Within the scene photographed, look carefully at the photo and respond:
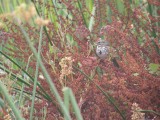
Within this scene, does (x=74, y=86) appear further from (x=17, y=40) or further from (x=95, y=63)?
(x=17, y=40)

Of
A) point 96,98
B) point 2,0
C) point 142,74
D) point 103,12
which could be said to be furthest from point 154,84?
point 2,0

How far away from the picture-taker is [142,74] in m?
1.05

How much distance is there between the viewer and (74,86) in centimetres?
102

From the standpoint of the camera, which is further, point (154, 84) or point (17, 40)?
point (17, 40)

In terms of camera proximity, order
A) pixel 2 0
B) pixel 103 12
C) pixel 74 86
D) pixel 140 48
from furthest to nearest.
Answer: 1. pixel 2 0
2. pixel 103 12
3. pixel 140 48
4. pixel 74 86

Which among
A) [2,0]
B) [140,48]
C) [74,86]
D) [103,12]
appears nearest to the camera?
[74,86]

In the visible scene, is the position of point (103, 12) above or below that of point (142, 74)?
above

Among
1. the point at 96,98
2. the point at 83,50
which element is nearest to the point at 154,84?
the point at 96,98

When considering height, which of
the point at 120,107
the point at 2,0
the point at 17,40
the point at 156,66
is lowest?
the point at 120,107

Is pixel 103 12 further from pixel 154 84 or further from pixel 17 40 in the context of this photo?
pixel 154 84

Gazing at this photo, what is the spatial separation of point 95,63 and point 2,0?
1.17 m

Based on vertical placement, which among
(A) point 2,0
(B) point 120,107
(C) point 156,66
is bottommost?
(B) point 120,107

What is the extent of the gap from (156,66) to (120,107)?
157mm

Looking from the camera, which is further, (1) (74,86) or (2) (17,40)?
(2) (17,40)
